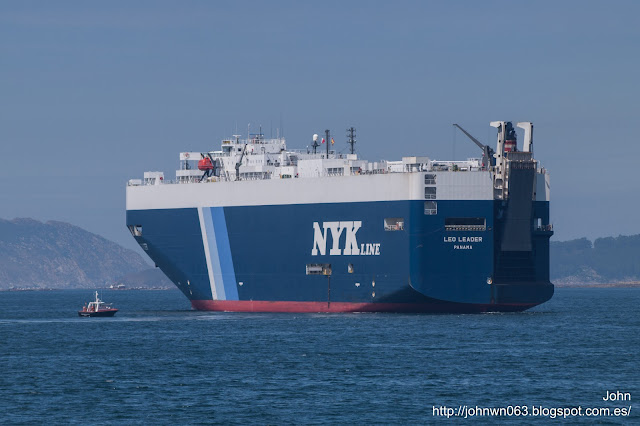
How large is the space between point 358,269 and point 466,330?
12.6m

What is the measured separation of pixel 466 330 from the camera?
7388 centimetres

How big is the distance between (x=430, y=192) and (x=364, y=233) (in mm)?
5976

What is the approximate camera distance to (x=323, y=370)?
57844mm

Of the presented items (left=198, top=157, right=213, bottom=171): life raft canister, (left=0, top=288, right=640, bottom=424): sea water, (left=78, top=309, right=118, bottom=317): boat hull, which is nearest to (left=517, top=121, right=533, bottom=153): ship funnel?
(left=0, top=288, right=640, bottom=424): sea water

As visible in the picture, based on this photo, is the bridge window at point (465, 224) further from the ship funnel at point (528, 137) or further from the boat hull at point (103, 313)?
the boat hull at point (103, 313)

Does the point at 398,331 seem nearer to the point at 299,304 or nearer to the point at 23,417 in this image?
the point at 299,304

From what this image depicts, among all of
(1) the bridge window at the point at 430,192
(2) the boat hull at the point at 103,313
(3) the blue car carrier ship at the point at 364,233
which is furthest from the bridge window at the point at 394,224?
(2) the boat hull at the point at 103,313

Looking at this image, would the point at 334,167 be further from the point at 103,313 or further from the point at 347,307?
the point at 103,313

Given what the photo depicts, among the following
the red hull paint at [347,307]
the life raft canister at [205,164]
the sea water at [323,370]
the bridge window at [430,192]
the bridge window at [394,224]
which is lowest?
the sea water at [323,370]

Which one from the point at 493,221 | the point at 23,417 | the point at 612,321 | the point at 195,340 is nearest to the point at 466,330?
the point at 493,221

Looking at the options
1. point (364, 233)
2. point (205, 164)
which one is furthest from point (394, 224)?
point (205, 164)

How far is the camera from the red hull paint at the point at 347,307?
269ft

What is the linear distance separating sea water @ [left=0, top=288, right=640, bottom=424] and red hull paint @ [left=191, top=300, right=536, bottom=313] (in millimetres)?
667

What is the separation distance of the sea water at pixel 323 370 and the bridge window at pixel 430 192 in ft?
25.5
